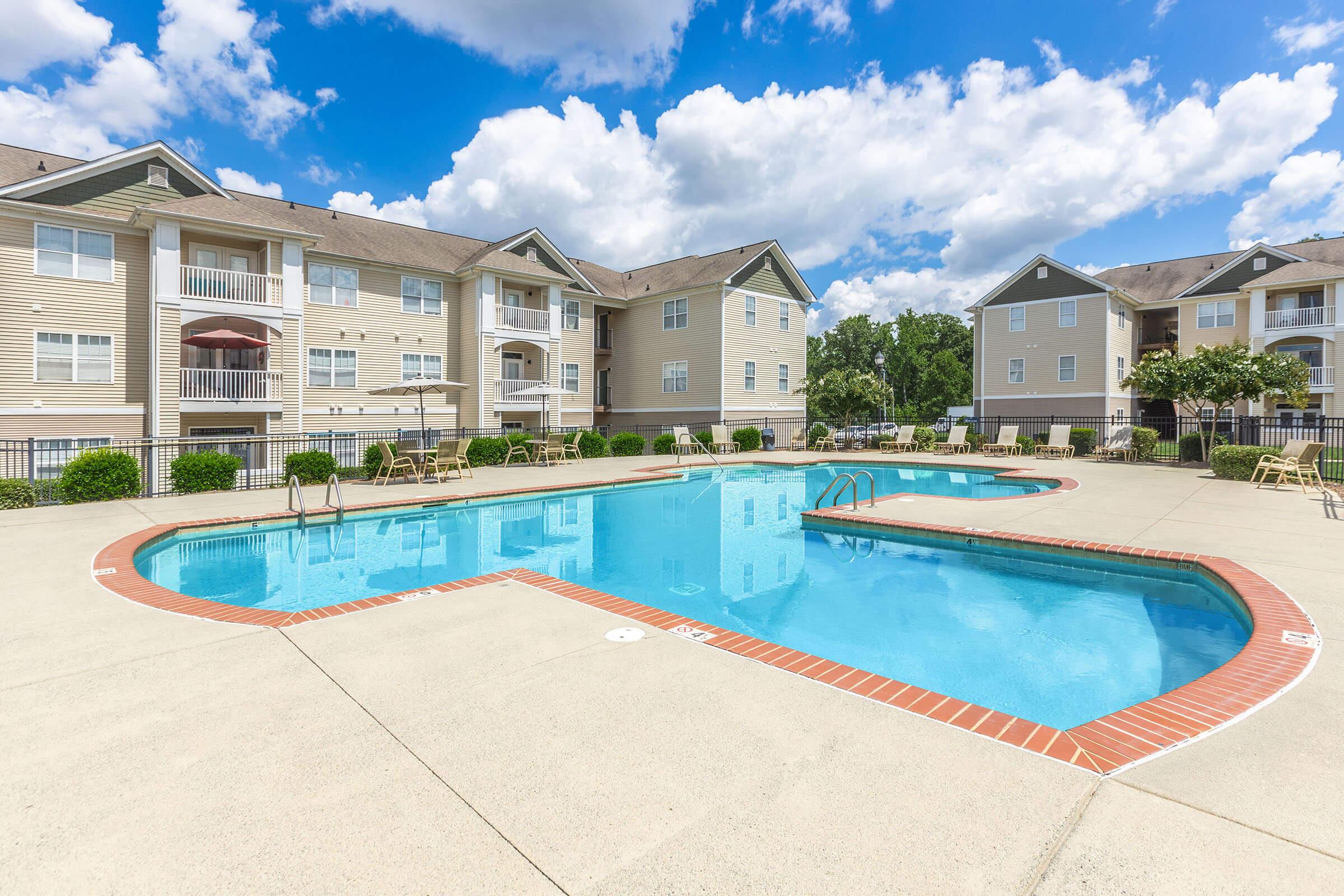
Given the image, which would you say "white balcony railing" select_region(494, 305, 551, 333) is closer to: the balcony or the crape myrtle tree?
the balcony

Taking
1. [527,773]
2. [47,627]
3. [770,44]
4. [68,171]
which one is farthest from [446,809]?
[68,171]

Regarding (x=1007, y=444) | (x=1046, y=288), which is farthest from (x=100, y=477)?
(x=1046, y=288)

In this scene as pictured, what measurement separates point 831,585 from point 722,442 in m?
17.3

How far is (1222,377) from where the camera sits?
1666 centimetres

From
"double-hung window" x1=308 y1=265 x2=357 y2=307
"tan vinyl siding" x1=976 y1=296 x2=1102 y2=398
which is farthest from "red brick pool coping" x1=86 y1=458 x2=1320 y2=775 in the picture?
"tan vinyl siding" x1=976 y1=296 x2=1102 y2=398

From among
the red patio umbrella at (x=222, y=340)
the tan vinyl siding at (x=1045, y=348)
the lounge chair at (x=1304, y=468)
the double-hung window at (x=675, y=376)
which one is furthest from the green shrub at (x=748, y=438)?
the red patio umbrella at (x=222, y=340)

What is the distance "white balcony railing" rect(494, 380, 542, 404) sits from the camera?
24562 mm

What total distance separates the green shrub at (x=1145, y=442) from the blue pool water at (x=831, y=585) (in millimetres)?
14049

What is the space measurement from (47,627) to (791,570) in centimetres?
716

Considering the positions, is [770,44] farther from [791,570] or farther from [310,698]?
[310,698]

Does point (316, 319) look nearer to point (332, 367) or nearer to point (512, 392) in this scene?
point (332, 367)

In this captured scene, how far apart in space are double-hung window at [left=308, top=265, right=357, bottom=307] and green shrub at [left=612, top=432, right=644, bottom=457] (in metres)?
10.3

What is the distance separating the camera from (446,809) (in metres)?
2.53

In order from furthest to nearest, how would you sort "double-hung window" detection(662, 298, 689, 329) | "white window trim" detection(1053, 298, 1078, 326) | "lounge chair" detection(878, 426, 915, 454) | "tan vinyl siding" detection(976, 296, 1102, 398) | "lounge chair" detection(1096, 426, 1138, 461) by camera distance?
"white window trim" detection(1053, 298, 1078, 326), "tan vinyl siding" detection(976, 296, 1102, 398), "double-hung window" detection(662, 298, 689, 329), "lounge chair" detection(878, 426, 915, 454), "lounge chair" detection(1096, 426, 1138, 461)
